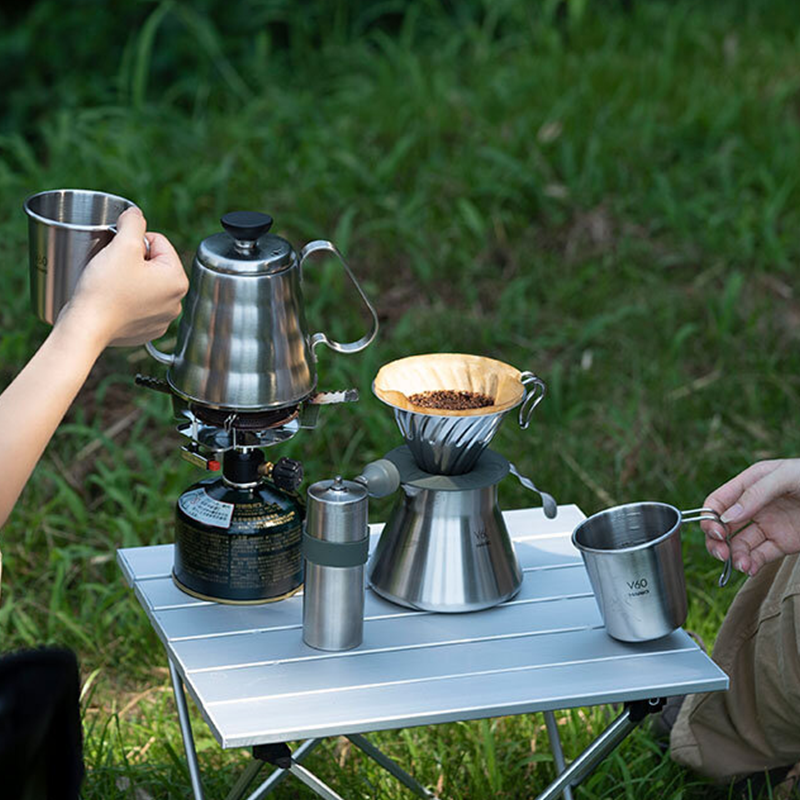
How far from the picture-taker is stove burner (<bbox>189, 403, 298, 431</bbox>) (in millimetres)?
2195

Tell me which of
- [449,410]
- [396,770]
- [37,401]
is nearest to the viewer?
[37,401]

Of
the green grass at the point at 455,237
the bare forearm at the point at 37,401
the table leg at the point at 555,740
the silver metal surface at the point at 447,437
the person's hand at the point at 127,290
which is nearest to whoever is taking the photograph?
the bare forearm at the point at 37,401

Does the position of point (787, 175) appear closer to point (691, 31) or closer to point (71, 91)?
point (691, 31)

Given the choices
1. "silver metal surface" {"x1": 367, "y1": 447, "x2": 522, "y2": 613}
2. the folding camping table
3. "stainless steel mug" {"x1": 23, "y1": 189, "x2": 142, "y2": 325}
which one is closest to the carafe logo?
the folding camping table

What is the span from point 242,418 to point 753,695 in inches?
41.9

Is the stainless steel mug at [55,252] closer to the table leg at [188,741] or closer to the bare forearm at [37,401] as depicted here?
the bare forearm at [37,401]

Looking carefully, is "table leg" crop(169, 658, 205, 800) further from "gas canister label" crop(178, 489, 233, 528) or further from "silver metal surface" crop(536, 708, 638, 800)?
"silver metal surface" crop(536, 708, 638, 800)

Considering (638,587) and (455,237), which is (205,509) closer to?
(638,587)

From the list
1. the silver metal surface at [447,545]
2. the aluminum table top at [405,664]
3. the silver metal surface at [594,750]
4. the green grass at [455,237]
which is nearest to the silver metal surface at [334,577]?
the aluminum table top at [405,664]

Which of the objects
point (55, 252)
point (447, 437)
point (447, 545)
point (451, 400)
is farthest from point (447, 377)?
point (55, 252)

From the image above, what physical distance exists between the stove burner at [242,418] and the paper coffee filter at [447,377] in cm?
17

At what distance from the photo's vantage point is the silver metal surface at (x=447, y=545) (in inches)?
87.4

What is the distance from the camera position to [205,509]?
224 cm

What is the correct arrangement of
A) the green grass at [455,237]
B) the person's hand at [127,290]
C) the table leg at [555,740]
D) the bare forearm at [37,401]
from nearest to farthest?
the bare forearm at [37,401], the person's hand at [127,290], the table leg at [555,740], the green grass at [455,237]
